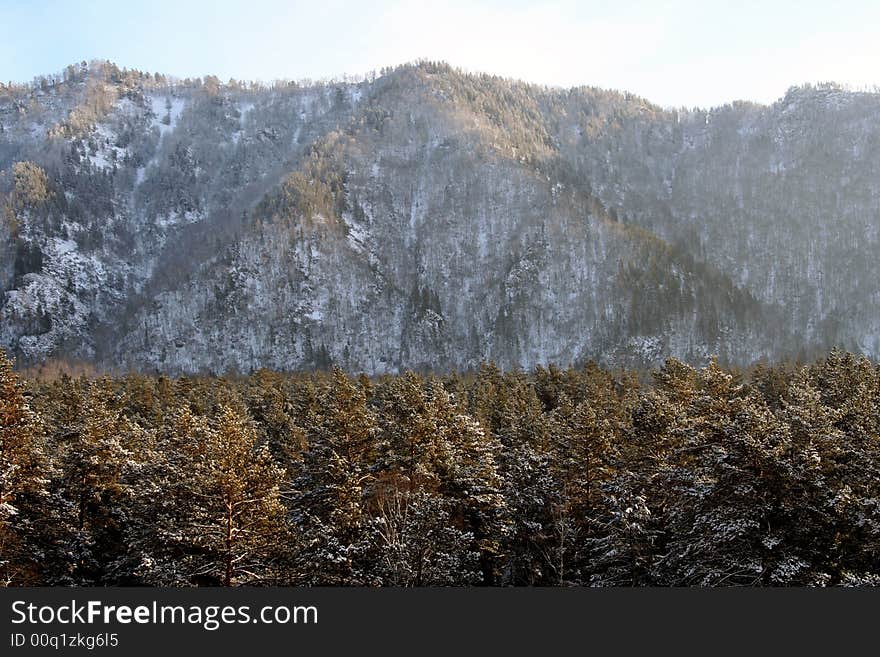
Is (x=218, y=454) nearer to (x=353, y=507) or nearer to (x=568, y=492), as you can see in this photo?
(x=353, y=507)

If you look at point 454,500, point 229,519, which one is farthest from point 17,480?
point 454,500

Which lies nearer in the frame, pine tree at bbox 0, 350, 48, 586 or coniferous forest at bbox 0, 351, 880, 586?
coniferous forest at bbox 0, 351, 880, 586

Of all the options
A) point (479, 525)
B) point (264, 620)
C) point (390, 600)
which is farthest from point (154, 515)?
point (390, 600)

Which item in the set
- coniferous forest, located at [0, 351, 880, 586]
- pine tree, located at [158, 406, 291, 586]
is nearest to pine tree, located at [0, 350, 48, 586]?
coniferous forest, located at [0, 351, 880, 586]

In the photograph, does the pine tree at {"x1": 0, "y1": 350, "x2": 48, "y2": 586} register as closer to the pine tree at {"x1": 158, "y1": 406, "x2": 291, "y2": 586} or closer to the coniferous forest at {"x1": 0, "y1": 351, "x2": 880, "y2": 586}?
the coniferous forest at {"x1": 0, "y1": 351, "x2": 880, "y2": 586}

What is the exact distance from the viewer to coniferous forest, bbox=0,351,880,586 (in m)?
21.3

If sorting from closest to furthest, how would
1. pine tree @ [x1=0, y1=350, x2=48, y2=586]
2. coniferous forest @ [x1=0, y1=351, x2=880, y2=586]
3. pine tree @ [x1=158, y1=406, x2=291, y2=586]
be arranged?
coniferous forest @ [x1=0, y1=351, x2=880, y2=586]
pine tree @ [x1=0, y1=350, x2=48, y2=586]
pine tree @ [x1=158, y1=406, x2=291, y2=586]

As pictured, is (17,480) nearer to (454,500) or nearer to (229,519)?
(229,519)

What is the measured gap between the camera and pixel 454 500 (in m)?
28.6

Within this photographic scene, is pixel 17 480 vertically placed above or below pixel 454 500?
above

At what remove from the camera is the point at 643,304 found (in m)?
199

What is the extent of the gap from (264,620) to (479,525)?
15.6 meters

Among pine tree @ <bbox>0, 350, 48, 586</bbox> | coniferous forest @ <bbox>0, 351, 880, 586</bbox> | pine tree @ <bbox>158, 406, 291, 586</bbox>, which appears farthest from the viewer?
pine tree @ <bbox>158, 406, 291, 586</bbox>

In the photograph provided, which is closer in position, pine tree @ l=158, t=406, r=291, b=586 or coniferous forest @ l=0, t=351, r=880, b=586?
coniferous forest @ l=0, t=351, r=880, b=586
